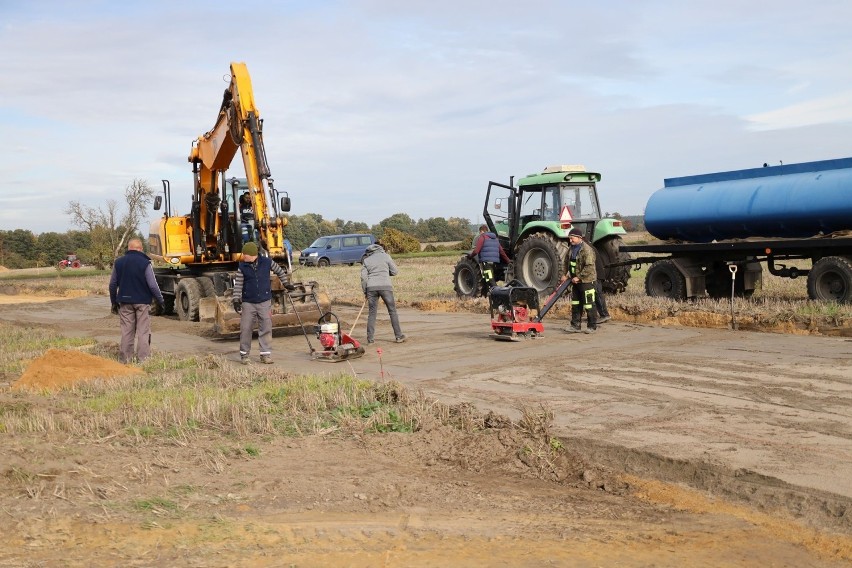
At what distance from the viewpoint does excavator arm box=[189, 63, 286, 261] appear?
634 inches

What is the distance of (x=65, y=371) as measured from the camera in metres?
10.8

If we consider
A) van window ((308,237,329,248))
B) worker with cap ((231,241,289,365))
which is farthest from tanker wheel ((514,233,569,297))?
van window ((308,237,329,248))

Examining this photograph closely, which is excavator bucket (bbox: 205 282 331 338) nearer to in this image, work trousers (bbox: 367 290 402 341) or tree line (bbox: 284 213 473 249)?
work trousers (bbox: 367 290 402 341)

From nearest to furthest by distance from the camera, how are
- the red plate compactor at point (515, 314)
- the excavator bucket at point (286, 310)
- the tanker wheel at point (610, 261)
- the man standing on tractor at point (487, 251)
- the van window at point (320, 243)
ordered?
1. the red plate compactor at point (515, 314)
2. the excavator bucket at point (286, 310)
3. the tanker wheel at point (610, 261)
4. the man standing on tractor at point (487, 251)
5. the van window at point (320, 243)

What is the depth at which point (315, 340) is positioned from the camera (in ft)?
50.3

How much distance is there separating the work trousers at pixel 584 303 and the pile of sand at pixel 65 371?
7059 millimetres

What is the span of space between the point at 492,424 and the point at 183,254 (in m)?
14.2

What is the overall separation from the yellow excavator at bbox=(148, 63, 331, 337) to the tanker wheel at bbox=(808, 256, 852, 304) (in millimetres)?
8562

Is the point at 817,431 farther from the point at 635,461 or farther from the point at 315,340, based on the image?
the point at 315,340

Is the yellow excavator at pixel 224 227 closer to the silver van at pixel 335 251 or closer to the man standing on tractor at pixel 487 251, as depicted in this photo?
the man standing on tractor at pixel 487 251

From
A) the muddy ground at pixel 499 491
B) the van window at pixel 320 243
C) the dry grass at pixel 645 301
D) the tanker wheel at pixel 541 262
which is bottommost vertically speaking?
the muddy ground at pixel 499 491

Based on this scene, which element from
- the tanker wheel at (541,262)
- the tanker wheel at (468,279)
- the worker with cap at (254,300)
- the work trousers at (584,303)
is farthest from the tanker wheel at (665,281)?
the worker with cap at (254,300)

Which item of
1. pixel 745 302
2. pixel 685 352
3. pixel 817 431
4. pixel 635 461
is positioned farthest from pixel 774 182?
pixel 635 461

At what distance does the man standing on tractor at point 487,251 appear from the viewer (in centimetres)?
1978
